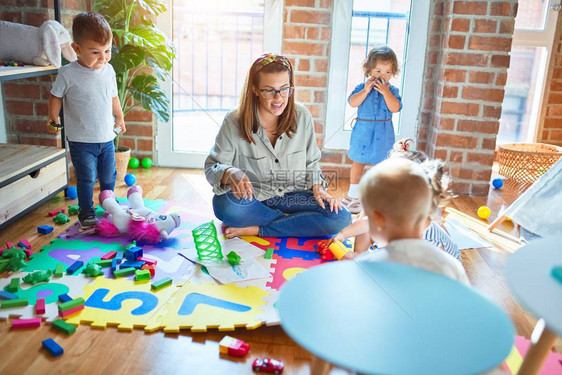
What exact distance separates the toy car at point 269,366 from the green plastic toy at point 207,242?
23.8 inches

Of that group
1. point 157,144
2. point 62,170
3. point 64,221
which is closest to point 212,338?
point 64,221

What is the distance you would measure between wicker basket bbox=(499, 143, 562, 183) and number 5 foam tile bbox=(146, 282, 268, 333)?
1671 mm

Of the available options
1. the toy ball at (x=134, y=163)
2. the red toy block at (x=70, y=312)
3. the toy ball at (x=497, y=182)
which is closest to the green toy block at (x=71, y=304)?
the red toy block at (x=70, y=312)

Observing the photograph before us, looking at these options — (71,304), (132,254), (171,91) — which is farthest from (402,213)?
(171,91)

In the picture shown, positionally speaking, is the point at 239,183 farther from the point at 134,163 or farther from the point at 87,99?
the point at 134,163

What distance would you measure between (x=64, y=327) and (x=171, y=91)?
193 centimetres

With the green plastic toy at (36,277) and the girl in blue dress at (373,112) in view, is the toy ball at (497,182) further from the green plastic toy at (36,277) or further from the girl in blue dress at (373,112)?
the green plastic toy at (36,277)

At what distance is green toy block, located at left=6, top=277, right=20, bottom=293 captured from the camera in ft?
5.05

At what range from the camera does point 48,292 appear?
1547 millimetres

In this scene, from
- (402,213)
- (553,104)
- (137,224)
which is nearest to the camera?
(402,213)

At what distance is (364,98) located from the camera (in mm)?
2496

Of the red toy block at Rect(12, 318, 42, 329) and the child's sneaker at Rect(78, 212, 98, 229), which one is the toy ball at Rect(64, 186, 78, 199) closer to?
the child's sneaker at Rect(78, 212, 98, 229)

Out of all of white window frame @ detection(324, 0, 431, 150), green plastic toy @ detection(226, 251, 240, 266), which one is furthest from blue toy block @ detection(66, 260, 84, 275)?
white window frame @ detection(324, 0, 431, 150)

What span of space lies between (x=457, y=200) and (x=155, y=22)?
193cm
